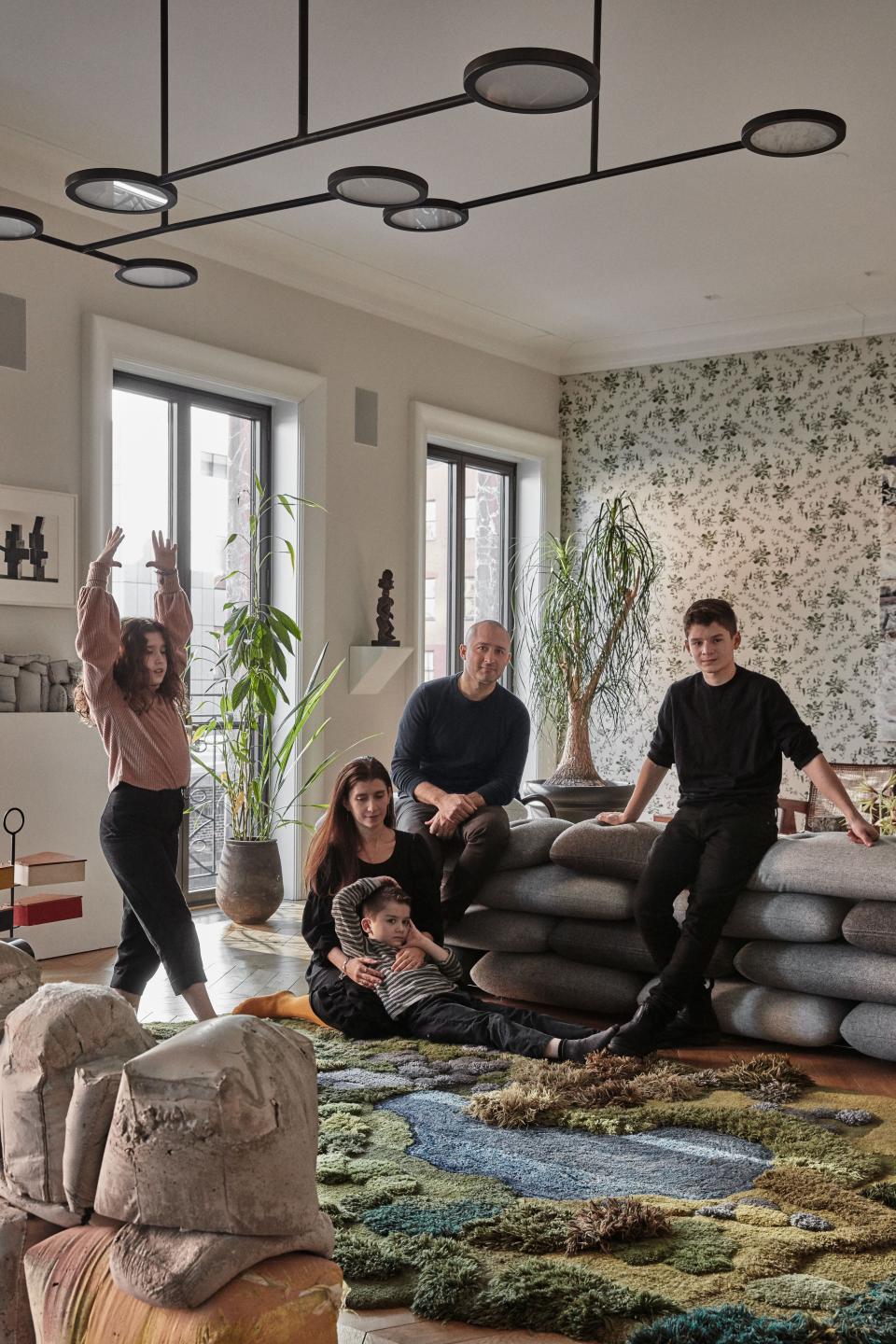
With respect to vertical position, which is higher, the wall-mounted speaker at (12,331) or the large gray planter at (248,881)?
the wall-mounted speaker at (12,331)

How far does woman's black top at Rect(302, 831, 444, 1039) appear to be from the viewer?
12.6 feet

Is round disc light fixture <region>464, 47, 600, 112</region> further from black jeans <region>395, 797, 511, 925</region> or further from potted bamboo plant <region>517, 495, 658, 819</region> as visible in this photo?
potted bamboo plant <region>517, 495, 658, 819</region>

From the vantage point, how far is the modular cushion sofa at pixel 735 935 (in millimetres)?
3711

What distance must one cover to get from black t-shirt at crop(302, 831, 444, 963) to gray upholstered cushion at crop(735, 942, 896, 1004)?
97cm

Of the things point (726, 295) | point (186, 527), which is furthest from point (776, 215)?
point (186, 527)

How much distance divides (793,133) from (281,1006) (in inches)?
119

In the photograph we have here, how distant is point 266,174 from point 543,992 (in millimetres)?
3643

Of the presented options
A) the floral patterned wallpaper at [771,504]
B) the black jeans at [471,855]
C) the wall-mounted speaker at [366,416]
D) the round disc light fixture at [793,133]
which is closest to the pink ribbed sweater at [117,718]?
the black jeans at [471,855]

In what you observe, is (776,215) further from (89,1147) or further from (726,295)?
(89,1147)

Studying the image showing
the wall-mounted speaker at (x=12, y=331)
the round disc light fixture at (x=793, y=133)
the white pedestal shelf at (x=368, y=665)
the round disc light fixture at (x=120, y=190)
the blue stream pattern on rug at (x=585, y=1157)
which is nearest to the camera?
the blue stream pattern on rug at (x=585, y=1157)

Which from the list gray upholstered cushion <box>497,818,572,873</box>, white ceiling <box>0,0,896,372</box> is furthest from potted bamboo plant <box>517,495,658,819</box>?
gray upholstered cushion <box>497,818,572,873</box>

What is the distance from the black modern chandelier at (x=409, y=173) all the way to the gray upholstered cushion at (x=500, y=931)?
2.29m

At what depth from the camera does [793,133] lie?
3240mm

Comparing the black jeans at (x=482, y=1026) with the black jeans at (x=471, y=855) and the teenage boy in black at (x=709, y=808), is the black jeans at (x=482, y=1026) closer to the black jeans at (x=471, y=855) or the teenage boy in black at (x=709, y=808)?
the teenage boy in black at (x=709, y=808)
